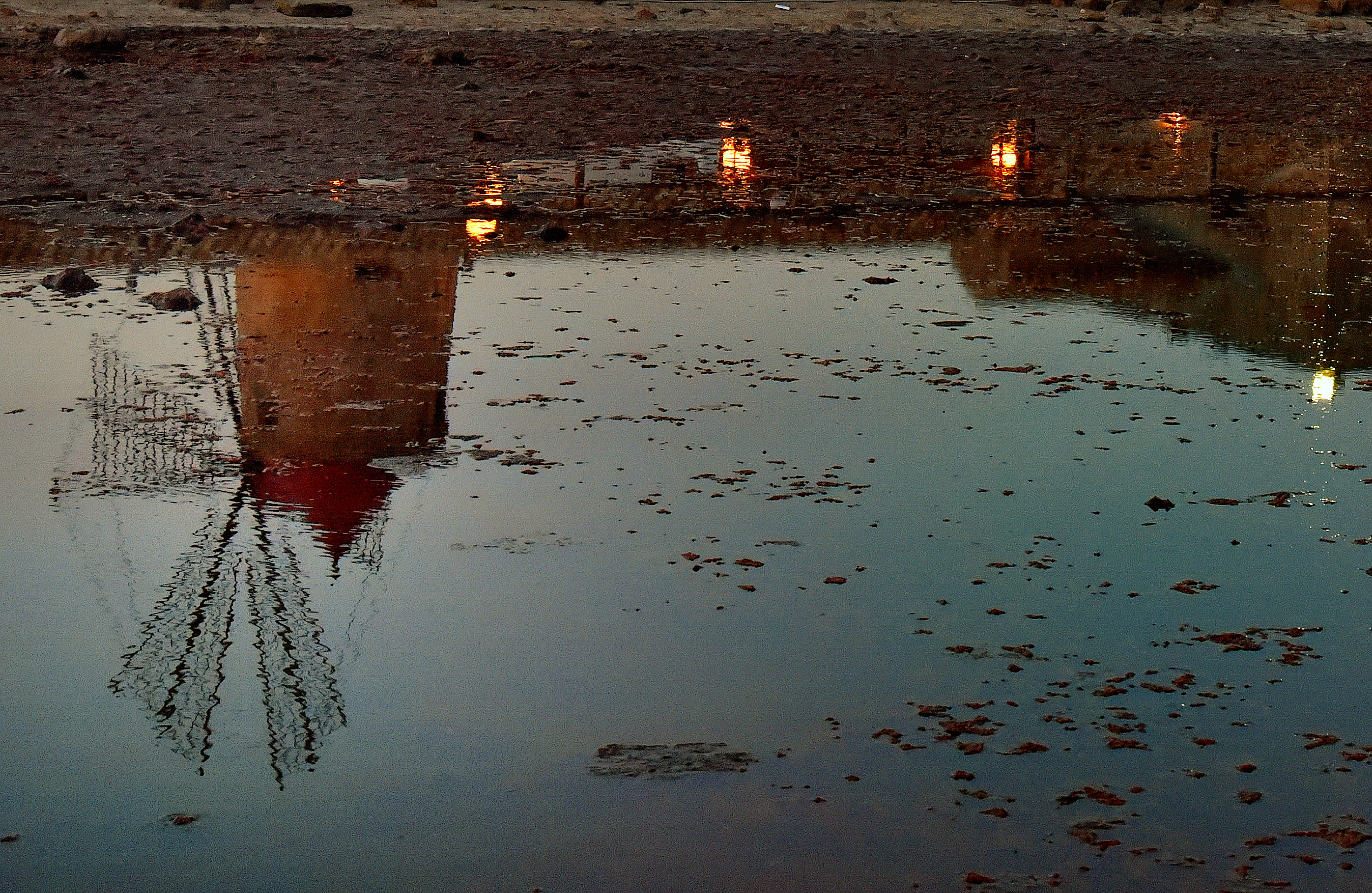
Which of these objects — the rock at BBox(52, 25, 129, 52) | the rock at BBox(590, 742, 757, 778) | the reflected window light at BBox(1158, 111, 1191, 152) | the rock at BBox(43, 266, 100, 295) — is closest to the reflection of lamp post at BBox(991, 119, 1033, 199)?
the reflected window light at BBox(1158, 111, 1191, 152)

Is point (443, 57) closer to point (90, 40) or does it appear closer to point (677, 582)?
point (90, 40)

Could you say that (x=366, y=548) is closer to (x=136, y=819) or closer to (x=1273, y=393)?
(x=136, y=819)

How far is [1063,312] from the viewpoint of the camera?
18.1 ft

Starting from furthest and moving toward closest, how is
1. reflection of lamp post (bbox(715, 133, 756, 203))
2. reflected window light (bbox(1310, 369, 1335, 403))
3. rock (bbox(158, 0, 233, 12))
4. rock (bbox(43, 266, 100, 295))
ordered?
rock (bbox(158, 0, 233, 12)), reflection of lamp post (bbox(715, 133, 756, 203)), rock (bbox(43, 266, 100, 295)), reflected window light (bbox(1310, 369, 1335, 403))

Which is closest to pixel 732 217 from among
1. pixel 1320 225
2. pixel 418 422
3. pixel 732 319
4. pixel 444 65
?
pixel 732 319

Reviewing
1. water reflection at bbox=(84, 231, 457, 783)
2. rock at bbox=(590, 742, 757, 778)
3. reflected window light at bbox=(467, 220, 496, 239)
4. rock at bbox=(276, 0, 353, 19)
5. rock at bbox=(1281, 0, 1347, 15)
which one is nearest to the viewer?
rock at bbox=(590, 742, 757, 778)

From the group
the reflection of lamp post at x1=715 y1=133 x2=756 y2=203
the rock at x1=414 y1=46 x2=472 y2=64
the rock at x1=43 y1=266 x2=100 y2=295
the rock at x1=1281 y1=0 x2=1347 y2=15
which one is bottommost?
the rock at x1=43 y1=266 x2=100 y2=295

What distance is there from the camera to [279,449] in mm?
4031

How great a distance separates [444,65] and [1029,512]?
33.3 ft

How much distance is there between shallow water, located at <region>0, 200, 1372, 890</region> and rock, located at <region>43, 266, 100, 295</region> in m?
0.07

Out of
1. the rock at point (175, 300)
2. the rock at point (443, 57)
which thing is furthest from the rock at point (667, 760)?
the rock at point (443, 57)

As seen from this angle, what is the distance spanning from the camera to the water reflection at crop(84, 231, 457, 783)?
2861 mm

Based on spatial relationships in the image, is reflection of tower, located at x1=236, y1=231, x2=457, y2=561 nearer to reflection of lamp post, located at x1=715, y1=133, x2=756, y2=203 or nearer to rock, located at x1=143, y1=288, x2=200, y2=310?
rock, located at x1=143, y1=288, x2=200, y2=310

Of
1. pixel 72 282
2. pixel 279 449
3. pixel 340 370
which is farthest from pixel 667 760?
pixel 72 282
